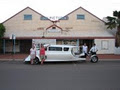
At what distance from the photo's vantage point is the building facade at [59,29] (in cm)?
2967

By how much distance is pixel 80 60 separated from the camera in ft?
59.1

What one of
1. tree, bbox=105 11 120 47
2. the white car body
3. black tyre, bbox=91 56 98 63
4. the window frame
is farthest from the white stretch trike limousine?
the window frame

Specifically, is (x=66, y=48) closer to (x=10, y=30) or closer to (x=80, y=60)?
(x=80, y=60)

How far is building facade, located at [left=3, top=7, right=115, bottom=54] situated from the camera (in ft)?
97.3

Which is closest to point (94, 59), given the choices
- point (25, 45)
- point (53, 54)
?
point (53, 54)

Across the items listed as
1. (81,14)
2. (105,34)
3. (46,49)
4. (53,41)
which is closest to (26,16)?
(53,41)

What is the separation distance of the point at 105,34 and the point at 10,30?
14.1 metres

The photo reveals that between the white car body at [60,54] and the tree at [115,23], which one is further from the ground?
the tree at [115,23]

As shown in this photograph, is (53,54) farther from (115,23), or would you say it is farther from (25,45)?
(115,23)

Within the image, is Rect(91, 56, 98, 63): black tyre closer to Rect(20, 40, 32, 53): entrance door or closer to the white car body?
the white car body

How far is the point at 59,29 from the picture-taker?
101 feet

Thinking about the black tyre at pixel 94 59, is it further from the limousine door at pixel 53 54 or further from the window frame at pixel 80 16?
the window frame at pixel 80 16

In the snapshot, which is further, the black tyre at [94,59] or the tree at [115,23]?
the tree at [115,23]

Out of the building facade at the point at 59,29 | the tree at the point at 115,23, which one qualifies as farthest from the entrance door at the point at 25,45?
the tree at the point at 115,23
